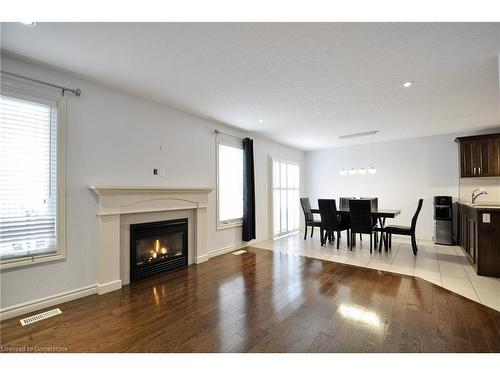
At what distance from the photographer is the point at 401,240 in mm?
5398

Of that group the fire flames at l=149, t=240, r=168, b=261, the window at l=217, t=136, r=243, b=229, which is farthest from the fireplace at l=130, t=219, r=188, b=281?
the window at l=217, t=136, r=243, b=229

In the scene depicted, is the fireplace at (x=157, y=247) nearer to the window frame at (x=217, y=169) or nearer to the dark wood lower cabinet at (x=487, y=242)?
the window frame at (x=217, y=169)

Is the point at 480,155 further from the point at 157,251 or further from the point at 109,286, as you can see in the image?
the point at 109,286

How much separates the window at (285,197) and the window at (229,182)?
1.36 m

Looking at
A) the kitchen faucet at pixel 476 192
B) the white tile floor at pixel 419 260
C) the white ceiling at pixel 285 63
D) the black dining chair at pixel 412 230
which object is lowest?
the white tile floor at pixel 419 260

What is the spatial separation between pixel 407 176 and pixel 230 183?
475 cm

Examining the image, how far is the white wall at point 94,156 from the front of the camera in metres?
2.31

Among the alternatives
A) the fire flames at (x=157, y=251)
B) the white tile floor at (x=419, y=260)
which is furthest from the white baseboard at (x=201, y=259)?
the white tile floor at (x=419, y=260)

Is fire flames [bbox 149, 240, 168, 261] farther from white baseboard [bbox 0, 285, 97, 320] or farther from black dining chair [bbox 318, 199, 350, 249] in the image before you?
black dining chair [bbox 318, 199, 350, 249]

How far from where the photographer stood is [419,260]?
12.7 ft

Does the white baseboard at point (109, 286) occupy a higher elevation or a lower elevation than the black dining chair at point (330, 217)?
lower

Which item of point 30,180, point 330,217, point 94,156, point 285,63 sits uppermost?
point 285,63

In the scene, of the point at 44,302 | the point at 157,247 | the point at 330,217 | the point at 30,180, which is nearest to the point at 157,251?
the point at 157,247
